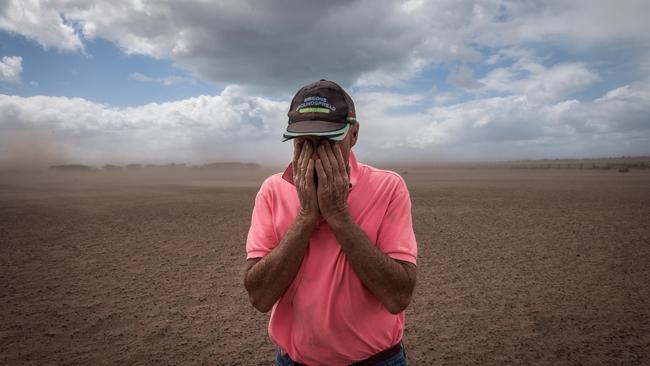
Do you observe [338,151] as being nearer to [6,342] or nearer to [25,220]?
[6,342]

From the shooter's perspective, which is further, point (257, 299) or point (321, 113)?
point (257, 299)

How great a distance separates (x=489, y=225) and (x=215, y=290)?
1120 centimetres

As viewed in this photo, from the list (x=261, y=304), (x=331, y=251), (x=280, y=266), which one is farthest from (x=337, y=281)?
(x=261, y=304)

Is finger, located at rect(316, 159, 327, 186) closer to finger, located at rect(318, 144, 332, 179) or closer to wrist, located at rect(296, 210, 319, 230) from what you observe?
finger, located at rect(318, 144, 332, 179)

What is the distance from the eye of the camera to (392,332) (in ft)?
5.99

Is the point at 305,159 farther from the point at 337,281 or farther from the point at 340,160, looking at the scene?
the point at 337,281

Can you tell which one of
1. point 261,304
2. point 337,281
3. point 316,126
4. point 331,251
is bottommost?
point 261,304

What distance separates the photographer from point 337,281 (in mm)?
1712

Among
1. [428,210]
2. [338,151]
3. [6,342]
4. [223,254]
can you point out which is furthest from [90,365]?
[428,210]

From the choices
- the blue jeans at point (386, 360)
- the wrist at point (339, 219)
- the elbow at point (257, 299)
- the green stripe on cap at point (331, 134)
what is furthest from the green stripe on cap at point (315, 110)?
the blue jeans at point (386, 360)

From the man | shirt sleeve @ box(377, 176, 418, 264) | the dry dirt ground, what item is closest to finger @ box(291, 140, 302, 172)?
the man

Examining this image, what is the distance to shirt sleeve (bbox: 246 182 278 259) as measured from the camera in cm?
182

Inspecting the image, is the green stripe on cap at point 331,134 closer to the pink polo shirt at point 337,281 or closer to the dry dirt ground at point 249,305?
the pink polo shirt at point 337,281

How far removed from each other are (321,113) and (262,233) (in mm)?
656
